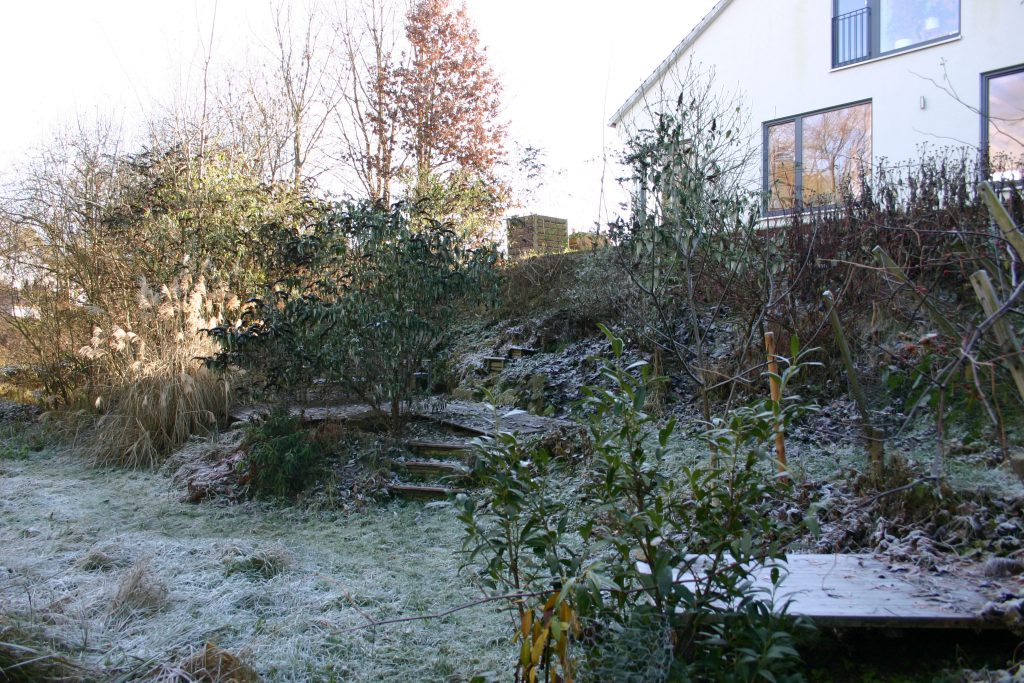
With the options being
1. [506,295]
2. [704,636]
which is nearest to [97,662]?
[704,636]

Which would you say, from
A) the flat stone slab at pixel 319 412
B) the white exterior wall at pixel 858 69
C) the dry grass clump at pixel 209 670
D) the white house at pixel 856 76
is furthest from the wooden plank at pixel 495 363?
the dry grass clump at pixel 209 670

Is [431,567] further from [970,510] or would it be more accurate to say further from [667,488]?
[970,510]

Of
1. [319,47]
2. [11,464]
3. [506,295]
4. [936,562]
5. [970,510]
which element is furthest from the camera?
[319,47]

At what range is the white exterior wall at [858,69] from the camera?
9625mm

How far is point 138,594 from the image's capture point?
2.89 metres

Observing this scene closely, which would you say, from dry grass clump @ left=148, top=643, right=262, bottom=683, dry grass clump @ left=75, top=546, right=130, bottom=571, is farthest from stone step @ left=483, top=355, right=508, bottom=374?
dry grass clump @ left=148, top=643, right=262, bottom=683

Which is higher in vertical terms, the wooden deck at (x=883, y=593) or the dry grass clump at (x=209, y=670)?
the wooden deck at (x=883, y=593)

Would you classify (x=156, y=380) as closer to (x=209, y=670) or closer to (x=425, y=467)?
(x=425, y=467)

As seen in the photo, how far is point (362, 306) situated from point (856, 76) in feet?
29.7

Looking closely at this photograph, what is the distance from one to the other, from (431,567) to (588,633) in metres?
1.56

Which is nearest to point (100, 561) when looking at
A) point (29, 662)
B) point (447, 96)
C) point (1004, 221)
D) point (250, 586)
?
point (250, 586)

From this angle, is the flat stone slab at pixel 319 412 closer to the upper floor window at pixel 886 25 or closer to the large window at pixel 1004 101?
the large window at pixel 1004 101

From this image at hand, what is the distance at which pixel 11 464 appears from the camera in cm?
634

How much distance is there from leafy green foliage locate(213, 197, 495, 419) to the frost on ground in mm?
1217
